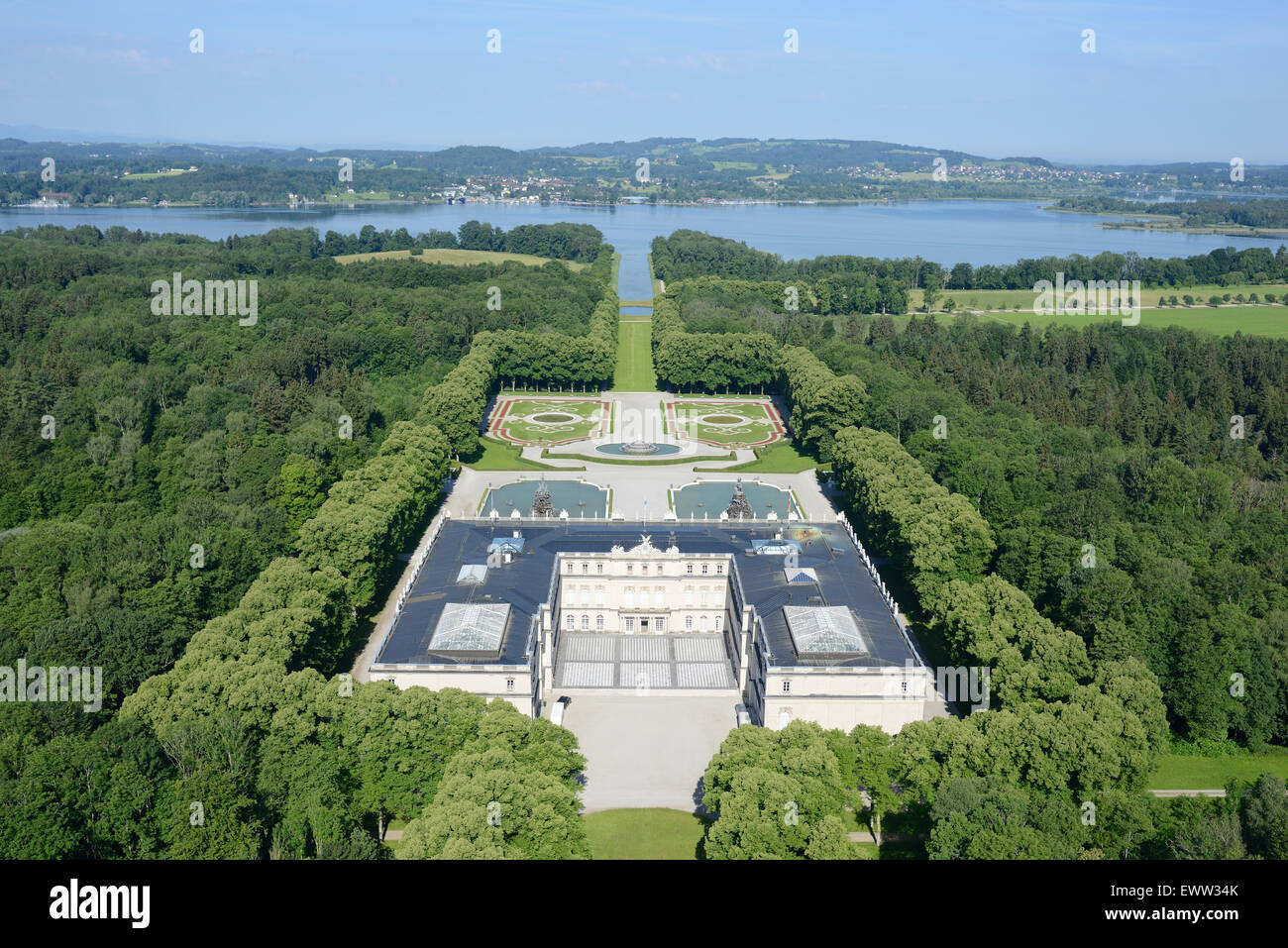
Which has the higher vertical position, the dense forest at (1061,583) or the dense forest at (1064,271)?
the dense forest at (1064,271)

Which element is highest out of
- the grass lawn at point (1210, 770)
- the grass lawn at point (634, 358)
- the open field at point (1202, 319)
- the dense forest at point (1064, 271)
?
the dense forest at point (1064, 271)

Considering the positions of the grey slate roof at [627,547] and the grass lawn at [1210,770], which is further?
the grey slate roof at [627,547]

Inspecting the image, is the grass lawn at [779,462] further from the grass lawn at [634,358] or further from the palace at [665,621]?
the grass lawn at [634,358]

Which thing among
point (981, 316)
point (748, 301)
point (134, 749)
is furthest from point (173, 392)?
point (981, 316)

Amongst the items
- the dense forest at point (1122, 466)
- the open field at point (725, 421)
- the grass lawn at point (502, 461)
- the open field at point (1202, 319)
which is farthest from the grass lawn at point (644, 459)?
the open field at point (1202, 319)

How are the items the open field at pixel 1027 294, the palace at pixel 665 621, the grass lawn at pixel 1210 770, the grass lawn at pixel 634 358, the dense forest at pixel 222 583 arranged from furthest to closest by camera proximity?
the open field at pixel 1027 294, the grass lawn at pixel 634 358, the palace at pixel 665 621, the grass lawn at pixel 1210 770, the dense forest at pixel 222 583

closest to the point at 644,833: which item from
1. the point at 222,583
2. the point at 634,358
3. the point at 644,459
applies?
the point at 222,583

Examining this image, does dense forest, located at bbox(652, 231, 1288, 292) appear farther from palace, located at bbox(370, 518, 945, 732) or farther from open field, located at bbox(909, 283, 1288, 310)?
palace, located at bbox(370, 518, 945, 732)
